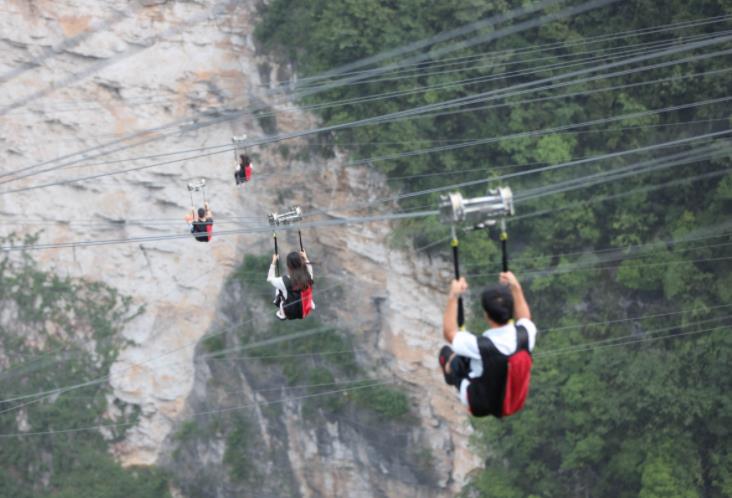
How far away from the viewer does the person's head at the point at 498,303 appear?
6602mm

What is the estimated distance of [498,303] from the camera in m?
6.62

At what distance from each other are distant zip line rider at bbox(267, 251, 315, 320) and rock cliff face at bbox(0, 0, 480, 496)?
1199cm

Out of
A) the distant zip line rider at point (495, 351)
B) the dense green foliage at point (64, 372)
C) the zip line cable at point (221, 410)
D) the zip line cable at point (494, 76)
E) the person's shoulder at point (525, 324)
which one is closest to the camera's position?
the distant zip line rider at point (495, 351)

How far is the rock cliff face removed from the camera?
23969 mm

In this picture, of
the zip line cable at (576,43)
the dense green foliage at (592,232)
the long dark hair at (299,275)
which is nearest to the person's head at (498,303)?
the long dark hair at (299,275)

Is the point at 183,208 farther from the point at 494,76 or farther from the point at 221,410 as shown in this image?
the point at 494,76

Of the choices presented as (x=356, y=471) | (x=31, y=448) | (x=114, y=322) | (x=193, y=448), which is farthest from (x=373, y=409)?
(x=31, y=448)

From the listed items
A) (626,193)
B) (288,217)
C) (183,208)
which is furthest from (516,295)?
(183,208)

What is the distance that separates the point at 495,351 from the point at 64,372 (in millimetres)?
21607

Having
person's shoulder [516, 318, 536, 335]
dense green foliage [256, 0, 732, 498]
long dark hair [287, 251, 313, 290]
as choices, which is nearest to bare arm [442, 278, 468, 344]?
person's shoulder [516, 318, 536, 335]

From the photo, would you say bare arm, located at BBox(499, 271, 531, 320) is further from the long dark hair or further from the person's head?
the long dark hair

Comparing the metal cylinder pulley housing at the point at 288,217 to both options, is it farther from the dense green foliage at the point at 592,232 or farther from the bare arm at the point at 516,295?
the dense green foliage at the point at 592,232

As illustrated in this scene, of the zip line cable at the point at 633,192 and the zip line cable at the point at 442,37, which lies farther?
the zip line cable at the point at 442,37

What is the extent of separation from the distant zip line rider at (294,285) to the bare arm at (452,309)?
144 inches
